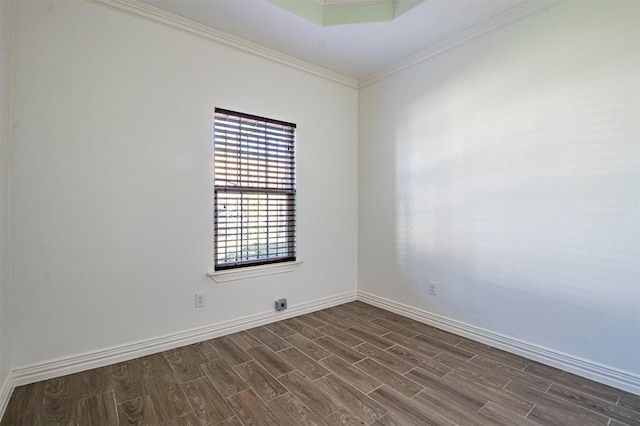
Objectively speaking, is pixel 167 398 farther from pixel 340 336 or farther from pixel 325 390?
pixel 340 336

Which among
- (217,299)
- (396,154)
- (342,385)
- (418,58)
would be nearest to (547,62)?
(418,58)

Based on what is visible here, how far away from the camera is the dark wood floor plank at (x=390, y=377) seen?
76.8 inches

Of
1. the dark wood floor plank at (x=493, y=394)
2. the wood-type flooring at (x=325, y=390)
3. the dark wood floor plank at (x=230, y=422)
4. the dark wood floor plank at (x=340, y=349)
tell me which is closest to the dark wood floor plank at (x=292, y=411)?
the wood-type flooring at (x=325, y=390)

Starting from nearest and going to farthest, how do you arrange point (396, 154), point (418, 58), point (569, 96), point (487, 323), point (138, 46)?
point (569, 96) < point (138, 46) < point (487, 323) < point (418, 58) < point (396, 154)

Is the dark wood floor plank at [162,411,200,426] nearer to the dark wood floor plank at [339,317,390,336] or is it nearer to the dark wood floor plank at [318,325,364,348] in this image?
the dark wood floor plank at [318,325,364,348]

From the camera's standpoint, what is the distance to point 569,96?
84.9 inches

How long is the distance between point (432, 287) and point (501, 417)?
4.57ft

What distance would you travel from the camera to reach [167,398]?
1852 millimetres

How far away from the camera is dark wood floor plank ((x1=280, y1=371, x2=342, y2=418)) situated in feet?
5.79

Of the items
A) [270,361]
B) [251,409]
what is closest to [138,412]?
[251,409]

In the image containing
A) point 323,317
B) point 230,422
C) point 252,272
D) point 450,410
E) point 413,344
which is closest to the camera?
point 230,422

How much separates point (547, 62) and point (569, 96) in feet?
1.05

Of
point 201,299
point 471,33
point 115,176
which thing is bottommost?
point 201,299

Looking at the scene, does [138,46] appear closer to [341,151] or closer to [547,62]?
[341,151]
